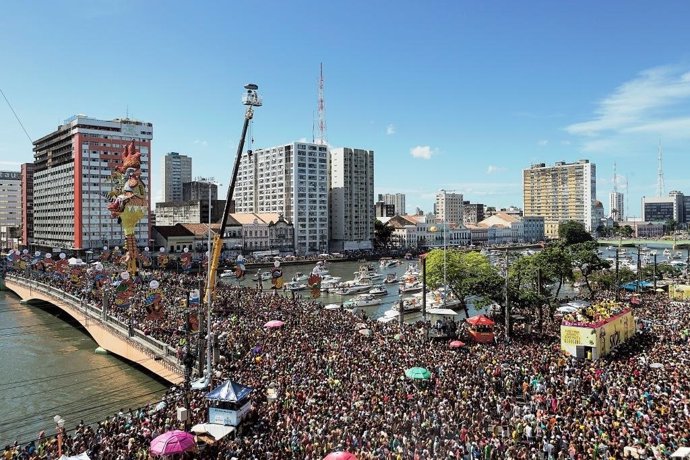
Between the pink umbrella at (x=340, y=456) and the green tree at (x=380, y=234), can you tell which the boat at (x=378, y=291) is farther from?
the green tree at (x=380, y=234)

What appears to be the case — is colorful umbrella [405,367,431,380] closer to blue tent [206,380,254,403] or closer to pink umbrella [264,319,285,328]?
blue tent [206,380,254,403]

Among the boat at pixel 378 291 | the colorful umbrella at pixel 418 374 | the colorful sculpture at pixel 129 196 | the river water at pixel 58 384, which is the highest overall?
the colorful sculpture at pixel 129 196

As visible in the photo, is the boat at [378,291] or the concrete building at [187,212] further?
the concrete building at [187,212]

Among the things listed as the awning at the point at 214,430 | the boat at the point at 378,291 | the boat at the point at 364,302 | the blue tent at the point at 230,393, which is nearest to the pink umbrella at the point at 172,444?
the awning at the point at 214,430

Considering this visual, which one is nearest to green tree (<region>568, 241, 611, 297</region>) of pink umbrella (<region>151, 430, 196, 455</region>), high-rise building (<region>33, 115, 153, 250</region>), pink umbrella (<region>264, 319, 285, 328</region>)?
pink umbrella (<region>264, 319, 285, 328</region>)

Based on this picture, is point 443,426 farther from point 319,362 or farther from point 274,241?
point 274,241

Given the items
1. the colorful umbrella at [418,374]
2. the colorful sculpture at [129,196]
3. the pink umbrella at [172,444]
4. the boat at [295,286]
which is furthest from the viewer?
the boat at [295,286]

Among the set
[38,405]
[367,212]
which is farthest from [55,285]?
[367,212]
